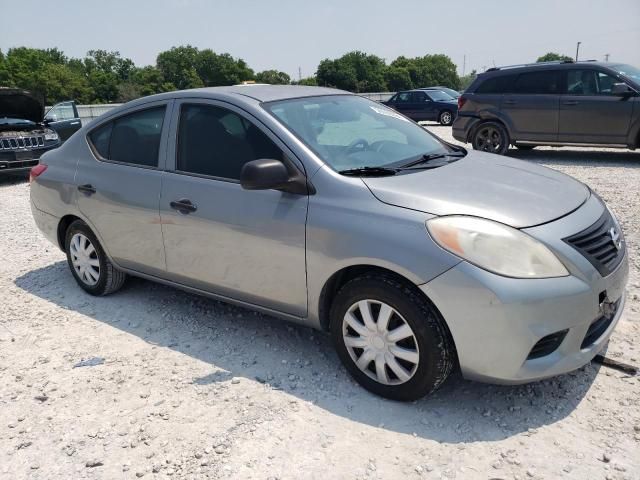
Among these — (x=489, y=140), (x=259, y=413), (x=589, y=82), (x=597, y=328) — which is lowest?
(x=259, y=413)

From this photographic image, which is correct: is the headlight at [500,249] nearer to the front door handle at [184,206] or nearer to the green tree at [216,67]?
the front door handle at [184,206]

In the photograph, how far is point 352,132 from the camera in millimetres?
3568

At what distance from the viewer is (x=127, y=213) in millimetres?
4051

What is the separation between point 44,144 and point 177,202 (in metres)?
8.34

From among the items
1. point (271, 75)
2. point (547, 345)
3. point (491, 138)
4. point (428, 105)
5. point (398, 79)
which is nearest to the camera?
point (547, 345)

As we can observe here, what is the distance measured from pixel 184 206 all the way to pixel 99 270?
1.41m

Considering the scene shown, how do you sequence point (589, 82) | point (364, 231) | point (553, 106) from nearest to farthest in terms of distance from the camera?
point (364, 231), point (589, 82), point (553, 106)

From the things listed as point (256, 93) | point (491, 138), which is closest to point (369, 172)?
point (256, 93)

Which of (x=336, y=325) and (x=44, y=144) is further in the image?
(x=44, y=144)

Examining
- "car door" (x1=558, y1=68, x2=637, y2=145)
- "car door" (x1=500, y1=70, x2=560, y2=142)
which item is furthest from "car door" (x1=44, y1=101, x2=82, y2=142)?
"car door" (x1=558, y1=68, x2=637, y2=145)

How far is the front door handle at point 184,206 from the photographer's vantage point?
3606mm

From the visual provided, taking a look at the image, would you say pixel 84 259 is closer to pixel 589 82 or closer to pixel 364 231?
pixel 364 231

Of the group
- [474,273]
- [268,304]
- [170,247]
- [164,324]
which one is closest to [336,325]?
[268,304]

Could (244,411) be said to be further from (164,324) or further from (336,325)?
(164,324)
